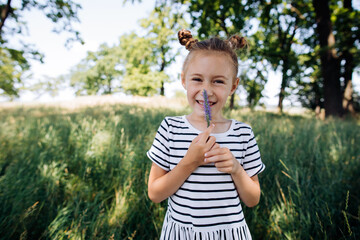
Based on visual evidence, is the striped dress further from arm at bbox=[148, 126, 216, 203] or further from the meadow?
the meadow

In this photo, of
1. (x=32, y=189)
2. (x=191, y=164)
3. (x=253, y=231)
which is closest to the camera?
(x=191, y=164)

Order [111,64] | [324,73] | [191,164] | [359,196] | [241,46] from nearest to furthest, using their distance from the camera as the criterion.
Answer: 1. [191,164]
2. [241,46]
3. [359,196]
4. [324,73]
5. [111,64]

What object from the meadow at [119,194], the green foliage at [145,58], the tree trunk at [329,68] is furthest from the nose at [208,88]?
the green foliage at [145,58]

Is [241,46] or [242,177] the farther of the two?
[241,46]

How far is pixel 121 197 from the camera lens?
201cm

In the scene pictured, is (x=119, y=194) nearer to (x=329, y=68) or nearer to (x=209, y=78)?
(x=209, y=78)

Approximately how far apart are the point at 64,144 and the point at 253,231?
298 cm

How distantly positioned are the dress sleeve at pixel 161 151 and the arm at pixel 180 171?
37 mm

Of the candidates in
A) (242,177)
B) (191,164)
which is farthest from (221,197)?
(191,164)

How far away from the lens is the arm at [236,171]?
3.17 feet

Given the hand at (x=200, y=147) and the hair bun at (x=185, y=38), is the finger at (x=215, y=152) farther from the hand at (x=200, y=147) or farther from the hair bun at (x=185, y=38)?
the hair bun at (x=185, y=38)

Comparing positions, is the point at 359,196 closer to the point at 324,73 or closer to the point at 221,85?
the point at 221,85

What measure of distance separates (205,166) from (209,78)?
0.50 meters

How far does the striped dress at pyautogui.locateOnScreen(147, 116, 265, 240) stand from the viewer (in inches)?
42.2
